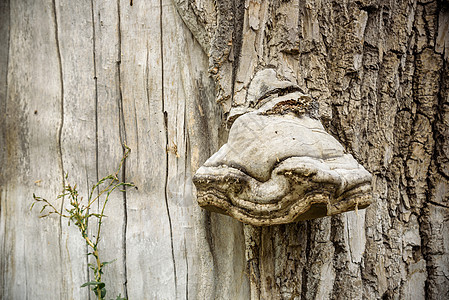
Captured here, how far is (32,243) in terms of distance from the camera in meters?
1.84

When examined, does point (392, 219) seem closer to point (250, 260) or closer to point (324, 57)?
point (250, 260)

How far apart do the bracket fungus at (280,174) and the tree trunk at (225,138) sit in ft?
0.98

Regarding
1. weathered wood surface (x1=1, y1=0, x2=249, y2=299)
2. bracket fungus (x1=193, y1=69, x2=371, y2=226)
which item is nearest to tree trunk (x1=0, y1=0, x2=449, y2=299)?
weathered wood surface (x1=1, y1=0, x2=249, y2=299)

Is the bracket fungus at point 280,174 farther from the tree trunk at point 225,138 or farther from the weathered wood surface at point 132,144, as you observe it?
the weathered wood surface at point 132,144

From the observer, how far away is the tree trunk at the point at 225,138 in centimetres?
146

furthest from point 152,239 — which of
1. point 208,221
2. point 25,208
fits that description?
point 25,208

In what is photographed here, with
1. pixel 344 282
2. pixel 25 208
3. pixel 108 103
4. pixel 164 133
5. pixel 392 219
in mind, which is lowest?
pixel 344 282

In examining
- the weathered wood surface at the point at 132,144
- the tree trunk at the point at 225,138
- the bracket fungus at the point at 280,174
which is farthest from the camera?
the weathered wood surface at the point at 132,144

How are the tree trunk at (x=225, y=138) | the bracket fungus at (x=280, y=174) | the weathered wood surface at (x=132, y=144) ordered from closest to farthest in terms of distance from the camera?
the bracket fungus at (x=280, y=174), the tree trunk at (x=225, y=138), the weathered wood surface at (x=132, y=144)

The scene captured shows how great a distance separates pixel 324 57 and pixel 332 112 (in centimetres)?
24

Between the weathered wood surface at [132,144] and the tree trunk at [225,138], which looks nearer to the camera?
the tree trunk at [225,138]

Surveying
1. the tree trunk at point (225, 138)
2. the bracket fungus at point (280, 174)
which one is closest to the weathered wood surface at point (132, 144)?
the tree trunk at point (225, 138)

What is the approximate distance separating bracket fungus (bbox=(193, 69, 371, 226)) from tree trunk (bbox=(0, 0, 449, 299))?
0.98 feet

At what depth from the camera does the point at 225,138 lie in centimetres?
157
